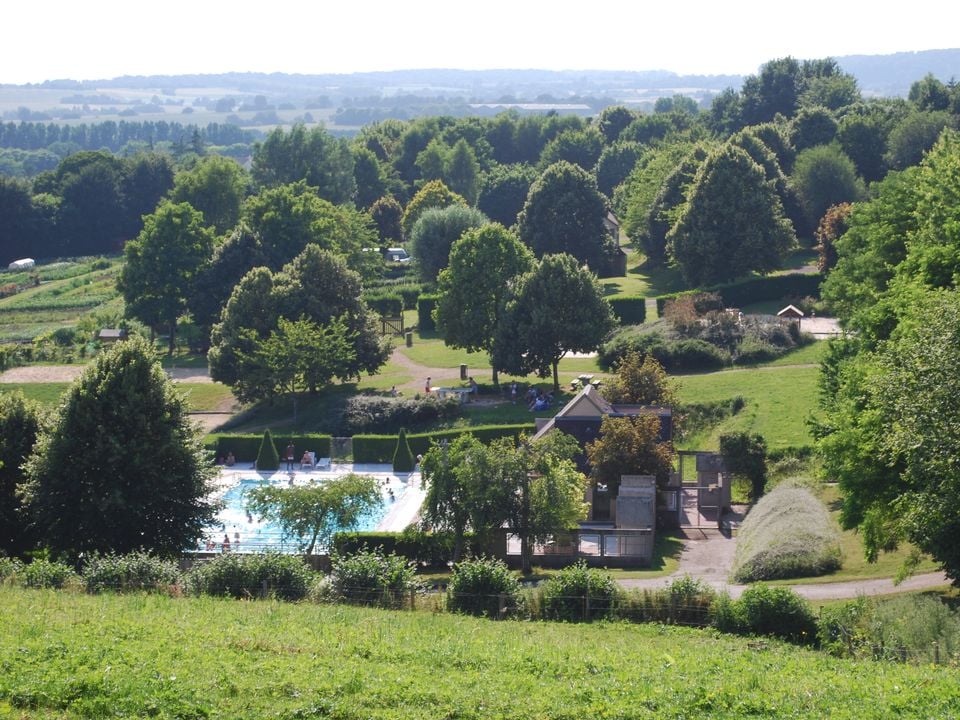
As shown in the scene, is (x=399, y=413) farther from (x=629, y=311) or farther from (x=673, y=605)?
(x=673, y=605)

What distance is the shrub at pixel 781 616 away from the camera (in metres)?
28.0

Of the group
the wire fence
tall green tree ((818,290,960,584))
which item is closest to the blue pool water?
the wire fence

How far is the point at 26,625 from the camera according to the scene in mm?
25781

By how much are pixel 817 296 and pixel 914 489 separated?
45937 millimetres

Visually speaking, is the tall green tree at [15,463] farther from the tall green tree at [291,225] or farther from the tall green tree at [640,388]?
the tall green tree at [291,225]

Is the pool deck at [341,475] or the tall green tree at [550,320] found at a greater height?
the tall green tree at [550,320]

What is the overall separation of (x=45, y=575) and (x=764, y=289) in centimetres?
5230

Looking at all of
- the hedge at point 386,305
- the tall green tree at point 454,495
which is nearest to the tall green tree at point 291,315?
the hedge at point 386,305

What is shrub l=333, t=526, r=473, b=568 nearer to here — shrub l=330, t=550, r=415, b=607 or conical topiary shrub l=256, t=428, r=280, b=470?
shrub l=330, t=550, r=415, b=607

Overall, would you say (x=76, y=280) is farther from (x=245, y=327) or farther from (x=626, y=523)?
(x=626, y=523)

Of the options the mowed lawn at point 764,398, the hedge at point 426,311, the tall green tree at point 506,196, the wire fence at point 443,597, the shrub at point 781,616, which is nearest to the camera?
the shrub at point 781,616

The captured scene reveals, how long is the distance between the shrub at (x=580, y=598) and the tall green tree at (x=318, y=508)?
1235 centimetres

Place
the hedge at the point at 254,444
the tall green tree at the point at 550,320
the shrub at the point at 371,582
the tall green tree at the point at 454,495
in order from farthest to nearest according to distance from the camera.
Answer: the tall green tree at the point at 550,320 < the hedge at the point at 254,444 < the tall green tree at the point at 454,495 < the shrub at the point at 371,582

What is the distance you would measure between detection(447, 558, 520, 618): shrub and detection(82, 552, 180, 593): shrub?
681 cm
